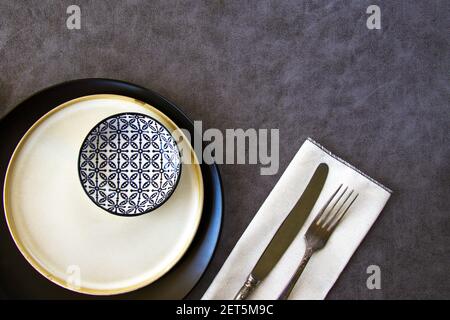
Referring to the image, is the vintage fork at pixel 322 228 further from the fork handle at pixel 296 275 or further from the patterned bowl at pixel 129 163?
the patterned bowl at pixel 129 163

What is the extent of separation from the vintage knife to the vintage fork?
17 mm

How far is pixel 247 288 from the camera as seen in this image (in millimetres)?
626

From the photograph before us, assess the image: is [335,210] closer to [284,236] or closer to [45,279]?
[284,236]

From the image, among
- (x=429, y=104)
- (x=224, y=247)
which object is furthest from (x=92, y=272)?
(x=429, y=104)

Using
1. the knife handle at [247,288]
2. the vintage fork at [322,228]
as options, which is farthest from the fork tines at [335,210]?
the knife handle at [247,288]

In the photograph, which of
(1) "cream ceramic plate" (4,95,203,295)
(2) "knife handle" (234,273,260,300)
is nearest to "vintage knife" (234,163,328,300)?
(2) "knife handle" (234,273,260,300)

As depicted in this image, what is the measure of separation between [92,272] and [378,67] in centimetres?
48

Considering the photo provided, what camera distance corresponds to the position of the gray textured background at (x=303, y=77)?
25.8 inches

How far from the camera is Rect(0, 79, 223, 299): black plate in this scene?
60cm

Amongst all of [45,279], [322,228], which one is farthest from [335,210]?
[45,279]

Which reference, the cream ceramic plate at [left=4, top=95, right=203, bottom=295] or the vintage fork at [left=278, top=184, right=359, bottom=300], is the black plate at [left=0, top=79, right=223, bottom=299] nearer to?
the cream ceramic plate at [left=4, top=95, right=203, bottom=295]

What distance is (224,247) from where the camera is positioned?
642 millimetres

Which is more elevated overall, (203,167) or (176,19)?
(176,19)

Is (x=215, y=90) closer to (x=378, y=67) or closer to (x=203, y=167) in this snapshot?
(x=203, y=167)
